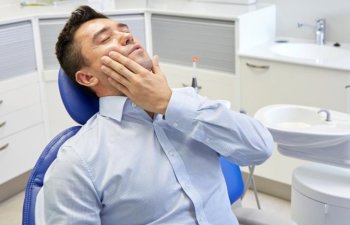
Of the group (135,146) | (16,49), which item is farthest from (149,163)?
(16,49)

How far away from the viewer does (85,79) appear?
1437 millimetres

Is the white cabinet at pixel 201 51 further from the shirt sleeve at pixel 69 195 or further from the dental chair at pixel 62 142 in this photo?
the shirt sleeve at pixel 69 195

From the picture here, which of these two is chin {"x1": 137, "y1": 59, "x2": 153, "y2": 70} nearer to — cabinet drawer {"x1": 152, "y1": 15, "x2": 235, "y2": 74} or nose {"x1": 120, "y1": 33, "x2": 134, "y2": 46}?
nose {"x1": 120, "y1": 33, "x2": 134, "y2": 46}

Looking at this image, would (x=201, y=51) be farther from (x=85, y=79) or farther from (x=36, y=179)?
(x=36, y=179)

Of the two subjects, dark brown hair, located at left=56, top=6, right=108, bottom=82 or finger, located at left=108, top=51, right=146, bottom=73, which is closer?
finger, located at left=108, top=51, right=146, bottom=73

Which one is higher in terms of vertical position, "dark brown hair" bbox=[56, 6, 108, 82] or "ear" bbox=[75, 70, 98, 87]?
"dark brown hair" bbox=[56, 6, 108, 82]

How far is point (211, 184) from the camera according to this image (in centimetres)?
145

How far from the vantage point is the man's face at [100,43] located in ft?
4.58

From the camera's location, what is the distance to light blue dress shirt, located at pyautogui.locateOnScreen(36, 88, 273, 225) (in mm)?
1278

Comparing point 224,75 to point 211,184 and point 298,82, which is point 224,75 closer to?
point 298,82

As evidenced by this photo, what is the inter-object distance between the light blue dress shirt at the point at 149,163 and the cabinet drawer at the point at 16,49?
1.72 metres

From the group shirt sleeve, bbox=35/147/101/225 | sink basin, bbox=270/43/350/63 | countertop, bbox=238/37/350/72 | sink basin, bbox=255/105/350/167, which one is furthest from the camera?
sink basin, bbox=270/43/350/63

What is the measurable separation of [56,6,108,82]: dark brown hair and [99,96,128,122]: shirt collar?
13 cm

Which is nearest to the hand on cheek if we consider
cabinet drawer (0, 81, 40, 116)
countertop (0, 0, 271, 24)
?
countertop (0, 0, 271, 24)
